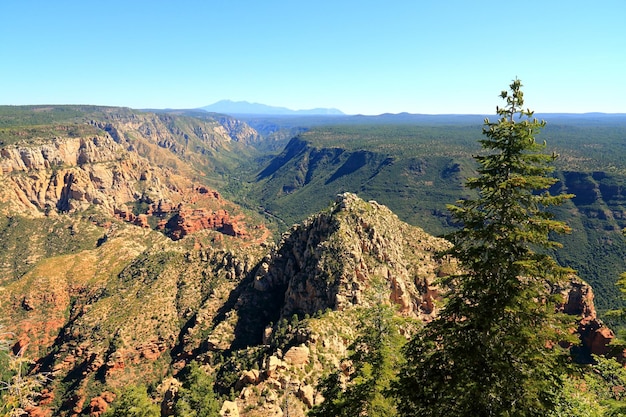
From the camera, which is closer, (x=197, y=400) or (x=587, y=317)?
(x=197, y=400)

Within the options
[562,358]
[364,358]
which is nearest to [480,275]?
[562,358]

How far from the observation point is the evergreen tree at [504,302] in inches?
631

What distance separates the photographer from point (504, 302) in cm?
1677

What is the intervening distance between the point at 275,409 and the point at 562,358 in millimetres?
39384

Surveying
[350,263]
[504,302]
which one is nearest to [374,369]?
[504,302]

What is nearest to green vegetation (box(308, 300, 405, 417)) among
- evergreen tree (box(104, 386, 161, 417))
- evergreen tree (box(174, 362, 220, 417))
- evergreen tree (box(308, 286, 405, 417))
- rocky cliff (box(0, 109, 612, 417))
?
evergreen tree (box(308, 286, 405, 417))

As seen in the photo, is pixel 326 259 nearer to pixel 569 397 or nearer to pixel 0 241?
pixel 569 397

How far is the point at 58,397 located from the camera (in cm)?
8056

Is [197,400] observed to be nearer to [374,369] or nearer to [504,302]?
[374,369]

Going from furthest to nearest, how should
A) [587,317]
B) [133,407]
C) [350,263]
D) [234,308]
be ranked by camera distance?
[234,308]
[587,317]
[350,263]
[133,407]

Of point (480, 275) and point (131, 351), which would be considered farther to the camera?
point (131, 351)

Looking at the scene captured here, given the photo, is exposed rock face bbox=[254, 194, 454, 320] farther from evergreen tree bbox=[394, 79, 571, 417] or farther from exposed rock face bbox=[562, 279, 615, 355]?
evergreen tree bbox=[394, 79, 571, 417]

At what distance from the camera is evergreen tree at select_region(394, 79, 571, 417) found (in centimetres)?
1603

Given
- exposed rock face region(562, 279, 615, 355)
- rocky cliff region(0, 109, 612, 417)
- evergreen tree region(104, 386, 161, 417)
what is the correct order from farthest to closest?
1. exposed rock face region(562, 279, 615, 355)
2. rocky cliff region(0, 109, 612, 417)
3. evergreen tree region(104, 386, 161, 417)
